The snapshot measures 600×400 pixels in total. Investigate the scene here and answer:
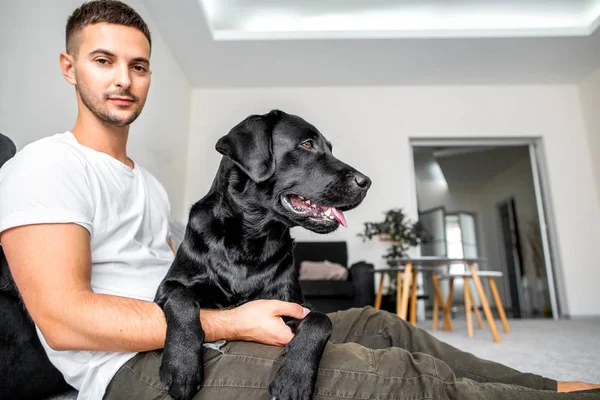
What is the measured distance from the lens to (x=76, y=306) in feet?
2.76

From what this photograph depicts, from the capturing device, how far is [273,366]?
2.86ft

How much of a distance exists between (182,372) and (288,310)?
0.26 metres

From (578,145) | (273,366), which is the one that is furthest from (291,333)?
(578,145)

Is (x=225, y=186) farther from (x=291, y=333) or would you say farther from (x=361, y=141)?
(x=361, y=141)

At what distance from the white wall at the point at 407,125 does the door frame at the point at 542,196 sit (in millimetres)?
111

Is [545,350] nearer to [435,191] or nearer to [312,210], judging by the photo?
[312,210]

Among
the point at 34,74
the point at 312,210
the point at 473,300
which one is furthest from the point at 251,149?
the point at 473,300

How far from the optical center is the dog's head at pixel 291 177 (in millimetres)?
1153

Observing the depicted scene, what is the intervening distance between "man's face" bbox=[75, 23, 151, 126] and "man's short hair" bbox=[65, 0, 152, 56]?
2 cm

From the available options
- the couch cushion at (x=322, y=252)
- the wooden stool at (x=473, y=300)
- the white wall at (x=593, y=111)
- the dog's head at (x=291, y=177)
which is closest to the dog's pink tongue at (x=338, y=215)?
the dog's head at (x=291, y=177)

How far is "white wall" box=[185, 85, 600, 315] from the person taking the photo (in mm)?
5891

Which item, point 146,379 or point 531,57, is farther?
point 531,57

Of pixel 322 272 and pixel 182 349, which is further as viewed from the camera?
pixel 322 272

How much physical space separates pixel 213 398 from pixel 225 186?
1.86ft
